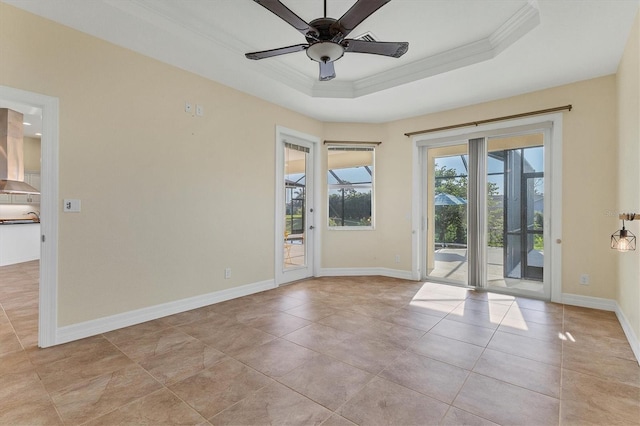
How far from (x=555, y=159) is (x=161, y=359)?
5026 mm

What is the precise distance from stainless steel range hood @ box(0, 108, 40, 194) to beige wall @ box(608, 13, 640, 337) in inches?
317

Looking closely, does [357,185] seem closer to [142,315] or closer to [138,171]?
[138,171]

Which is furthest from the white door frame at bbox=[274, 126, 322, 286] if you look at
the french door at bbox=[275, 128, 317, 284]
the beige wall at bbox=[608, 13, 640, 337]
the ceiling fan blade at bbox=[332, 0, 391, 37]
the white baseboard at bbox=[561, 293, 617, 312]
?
the beige wall at bbox=[608, 13, 640, 337]

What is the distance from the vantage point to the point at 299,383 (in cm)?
205

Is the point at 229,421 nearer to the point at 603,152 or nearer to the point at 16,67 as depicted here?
the point at 16,67

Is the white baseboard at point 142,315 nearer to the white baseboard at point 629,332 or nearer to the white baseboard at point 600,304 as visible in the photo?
the white baseboard at point 629,332

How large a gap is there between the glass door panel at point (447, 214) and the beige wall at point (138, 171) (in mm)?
3020

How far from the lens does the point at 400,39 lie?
326cm

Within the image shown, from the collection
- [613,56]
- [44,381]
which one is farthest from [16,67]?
[613,56]

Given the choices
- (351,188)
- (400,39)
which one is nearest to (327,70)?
(400,39)

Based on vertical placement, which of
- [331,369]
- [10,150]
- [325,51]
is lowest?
[331,369]

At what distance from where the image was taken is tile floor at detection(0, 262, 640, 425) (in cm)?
175

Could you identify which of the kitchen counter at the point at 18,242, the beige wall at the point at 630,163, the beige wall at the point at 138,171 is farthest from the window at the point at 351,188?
the kitchen counter at the point at 18,242

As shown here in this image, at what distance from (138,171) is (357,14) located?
2654 mm
